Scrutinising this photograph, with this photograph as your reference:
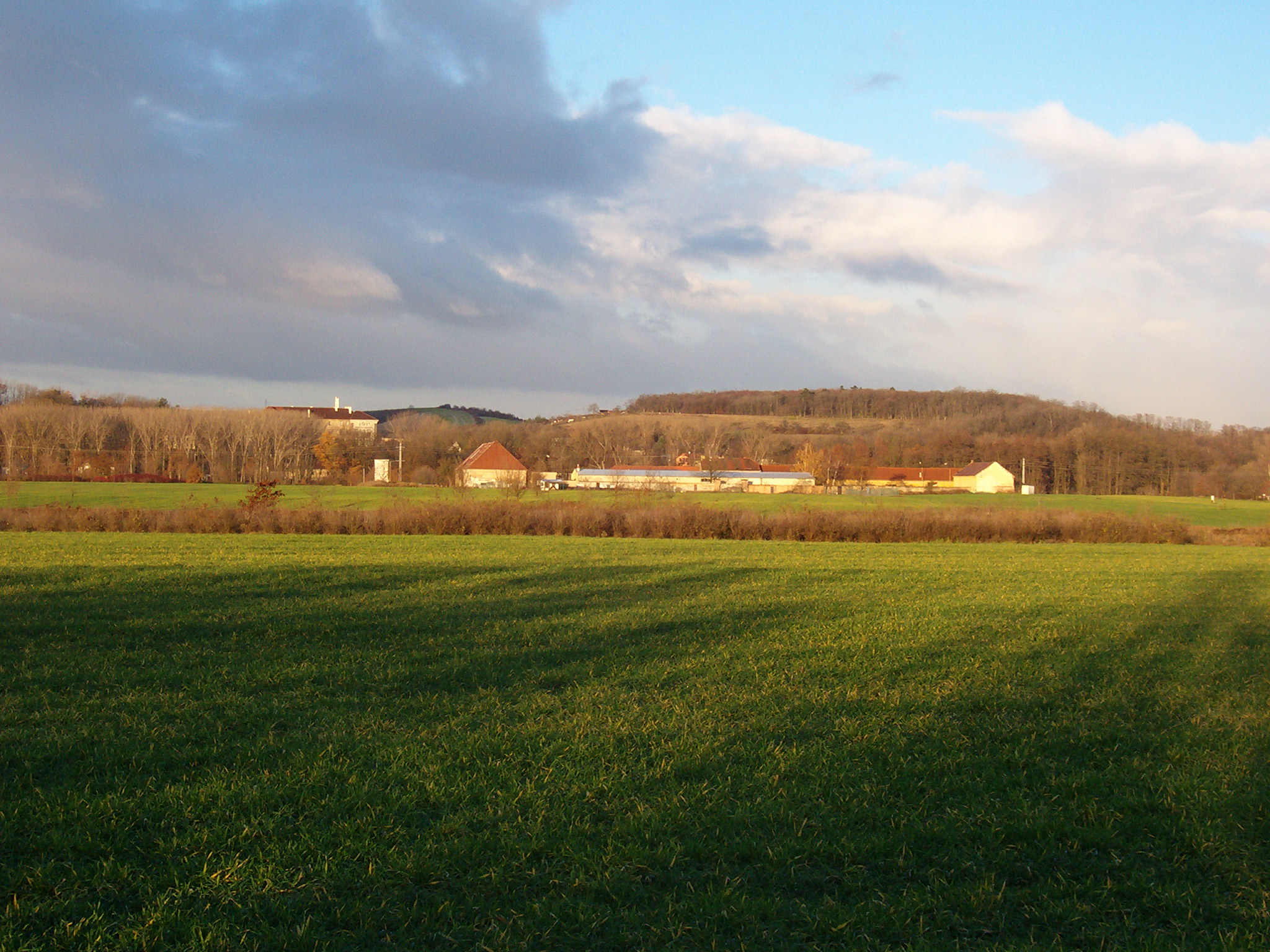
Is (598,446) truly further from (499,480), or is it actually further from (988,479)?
(499,480)

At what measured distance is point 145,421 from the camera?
90.7m

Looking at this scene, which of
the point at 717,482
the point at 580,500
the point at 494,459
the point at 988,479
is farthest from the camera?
the point at 988,479

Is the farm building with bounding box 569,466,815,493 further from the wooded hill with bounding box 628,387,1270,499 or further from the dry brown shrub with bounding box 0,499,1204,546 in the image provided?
the dry brown shrub with bounding box 0,499,1204,546

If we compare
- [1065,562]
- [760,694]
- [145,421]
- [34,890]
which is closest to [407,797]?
[34,890]

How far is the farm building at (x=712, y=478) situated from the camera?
89.5 meters

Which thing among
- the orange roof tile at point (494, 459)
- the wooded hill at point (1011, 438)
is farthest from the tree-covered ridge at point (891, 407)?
the orange roof tile at point (494, 459)

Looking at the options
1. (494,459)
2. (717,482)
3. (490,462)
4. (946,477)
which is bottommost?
(717,482)

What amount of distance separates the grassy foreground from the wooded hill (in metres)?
81.5

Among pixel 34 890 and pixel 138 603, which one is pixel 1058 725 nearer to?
pixel 34 890

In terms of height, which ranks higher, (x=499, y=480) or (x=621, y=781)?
(x=499, y=480)

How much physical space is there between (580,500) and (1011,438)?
81128 millimetres

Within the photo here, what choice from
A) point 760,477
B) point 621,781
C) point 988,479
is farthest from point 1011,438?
point 621,781

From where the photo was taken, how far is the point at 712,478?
101 metres

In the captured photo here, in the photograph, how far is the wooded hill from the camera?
278ft
